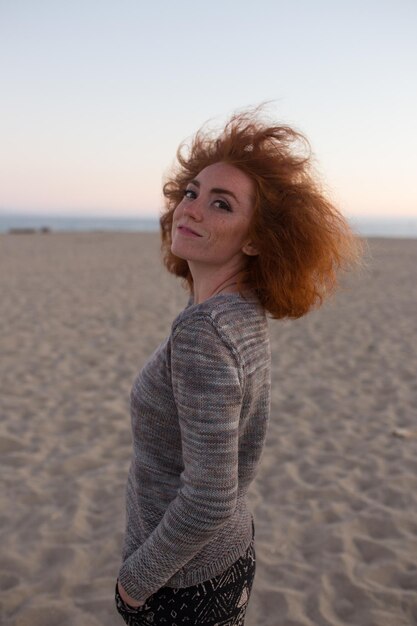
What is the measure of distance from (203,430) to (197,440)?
1.0 inches

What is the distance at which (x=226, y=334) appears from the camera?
3.83ft

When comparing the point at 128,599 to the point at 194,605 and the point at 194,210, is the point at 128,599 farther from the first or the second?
the point at 194,210

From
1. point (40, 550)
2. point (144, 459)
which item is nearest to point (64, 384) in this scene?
point (40, 550)

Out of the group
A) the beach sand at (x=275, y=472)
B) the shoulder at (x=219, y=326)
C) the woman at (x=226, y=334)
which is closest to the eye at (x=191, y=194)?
the woman at (x=226, y=334)

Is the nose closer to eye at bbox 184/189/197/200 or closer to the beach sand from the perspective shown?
eye at bbox 184/189/197/200

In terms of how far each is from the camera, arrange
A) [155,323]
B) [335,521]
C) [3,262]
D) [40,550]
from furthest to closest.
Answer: [3,262] → [155,323] → [335,521] → [40,550]

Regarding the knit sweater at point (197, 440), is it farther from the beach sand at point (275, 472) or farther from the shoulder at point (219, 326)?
the beach sand at point (275, 472)

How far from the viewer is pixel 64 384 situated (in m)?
5.51

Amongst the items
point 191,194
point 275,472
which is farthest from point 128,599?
point 275,472

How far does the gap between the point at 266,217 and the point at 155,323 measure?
23.7ft

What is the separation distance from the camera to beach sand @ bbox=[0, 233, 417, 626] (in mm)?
2645

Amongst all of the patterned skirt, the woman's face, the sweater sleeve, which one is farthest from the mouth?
the patterned skirt

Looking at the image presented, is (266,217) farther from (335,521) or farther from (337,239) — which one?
(335,521)

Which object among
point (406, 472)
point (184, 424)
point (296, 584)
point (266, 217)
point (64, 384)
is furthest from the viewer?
point (64, 384)
